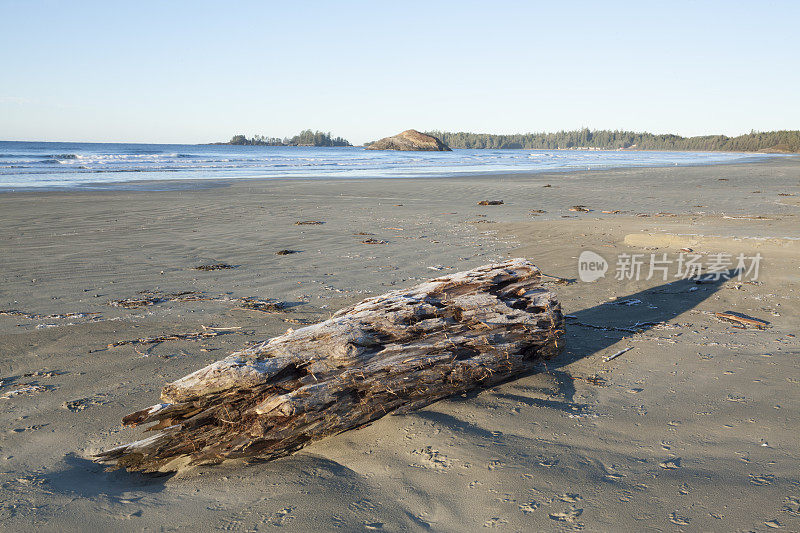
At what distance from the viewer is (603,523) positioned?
2275 mm

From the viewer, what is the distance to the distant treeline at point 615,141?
10906 cm

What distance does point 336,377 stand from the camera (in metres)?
2.93

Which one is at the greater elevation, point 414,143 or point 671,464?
point 414,143

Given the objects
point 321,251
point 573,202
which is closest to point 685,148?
point 573,202

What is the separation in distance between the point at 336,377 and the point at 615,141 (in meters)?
169

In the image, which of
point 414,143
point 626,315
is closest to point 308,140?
point 414,143

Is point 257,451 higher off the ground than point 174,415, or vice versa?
point 174,415

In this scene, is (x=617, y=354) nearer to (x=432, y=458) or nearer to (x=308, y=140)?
(x=432, y=458)

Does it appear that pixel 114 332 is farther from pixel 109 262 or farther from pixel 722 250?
pixel 722 250

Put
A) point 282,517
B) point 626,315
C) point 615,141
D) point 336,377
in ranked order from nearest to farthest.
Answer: point 282,517, point 336,377, point 626,315, point 615,141

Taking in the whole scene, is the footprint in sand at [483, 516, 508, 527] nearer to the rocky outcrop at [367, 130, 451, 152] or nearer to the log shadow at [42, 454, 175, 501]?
the log shadow at [42, 454, 175, 501]

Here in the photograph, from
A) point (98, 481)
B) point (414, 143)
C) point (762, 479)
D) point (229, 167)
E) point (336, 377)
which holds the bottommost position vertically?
point (98, 481)

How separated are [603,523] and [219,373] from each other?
1.90 meters

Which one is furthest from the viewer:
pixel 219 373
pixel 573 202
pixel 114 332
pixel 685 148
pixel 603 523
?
pixel 685 148
